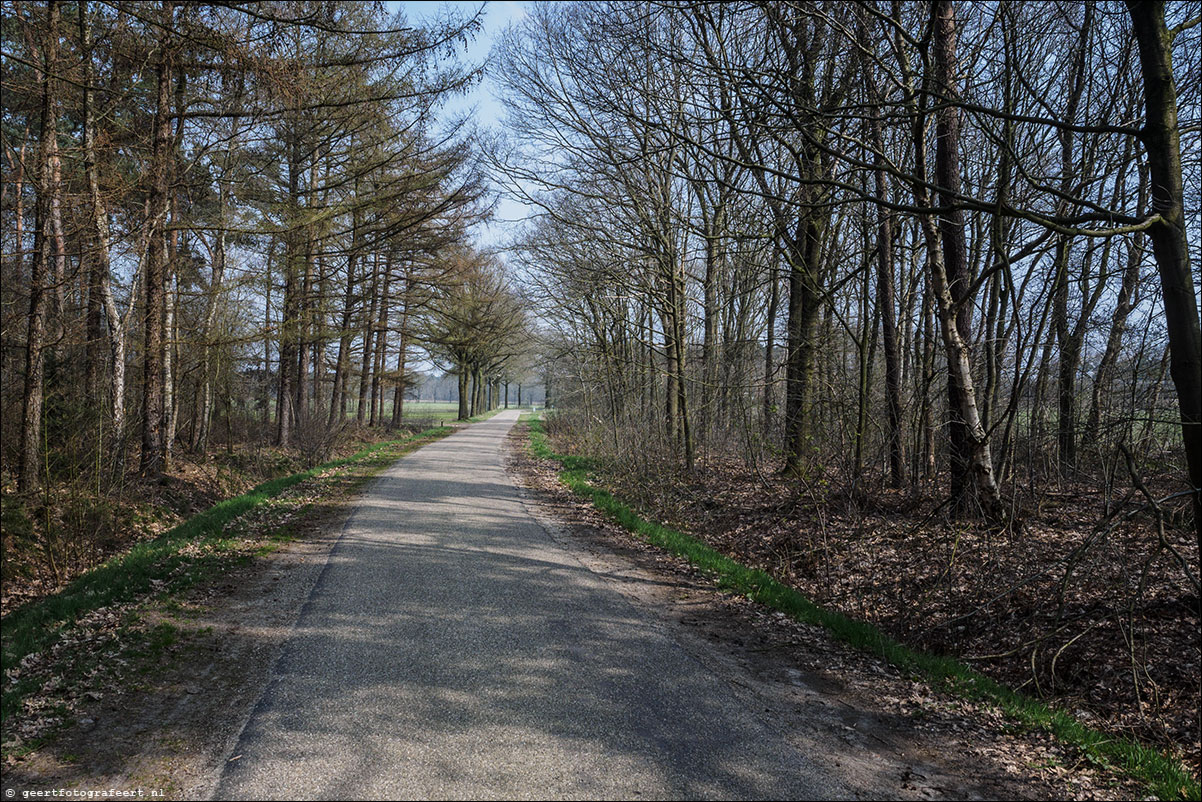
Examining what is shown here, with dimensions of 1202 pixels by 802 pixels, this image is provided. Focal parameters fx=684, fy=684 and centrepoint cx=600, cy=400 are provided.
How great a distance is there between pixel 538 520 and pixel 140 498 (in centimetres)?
649

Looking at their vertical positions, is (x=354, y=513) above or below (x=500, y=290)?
below

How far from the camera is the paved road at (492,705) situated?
11.0 feet

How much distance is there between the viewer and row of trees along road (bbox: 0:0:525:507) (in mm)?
9695

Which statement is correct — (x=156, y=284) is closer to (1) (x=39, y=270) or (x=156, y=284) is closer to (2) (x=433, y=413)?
(1) (x=39, y=270)

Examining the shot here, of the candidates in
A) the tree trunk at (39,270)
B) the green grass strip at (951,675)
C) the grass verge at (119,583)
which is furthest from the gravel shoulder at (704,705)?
the tree trunk at (39,270)

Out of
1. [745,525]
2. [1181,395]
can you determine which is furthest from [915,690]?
[745,525]

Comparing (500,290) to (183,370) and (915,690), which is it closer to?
(183,370)

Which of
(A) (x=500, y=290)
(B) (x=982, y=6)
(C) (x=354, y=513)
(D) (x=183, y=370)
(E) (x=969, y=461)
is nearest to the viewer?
(B) (x=982, y=6)

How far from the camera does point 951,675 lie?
5.12m

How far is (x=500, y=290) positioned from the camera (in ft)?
118

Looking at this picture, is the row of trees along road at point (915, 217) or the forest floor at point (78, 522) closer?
the row of trees along road at point (915, 217)

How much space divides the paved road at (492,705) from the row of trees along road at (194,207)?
4.74 m

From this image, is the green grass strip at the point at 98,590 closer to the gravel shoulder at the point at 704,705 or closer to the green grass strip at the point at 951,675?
the gravel shoulder at the point at 704,705

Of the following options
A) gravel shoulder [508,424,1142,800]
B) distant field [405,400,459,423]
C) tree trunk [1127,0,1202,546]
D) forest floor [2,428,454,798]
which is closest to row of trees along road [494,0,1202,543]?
tree trunk [1127,0,1202,546]
